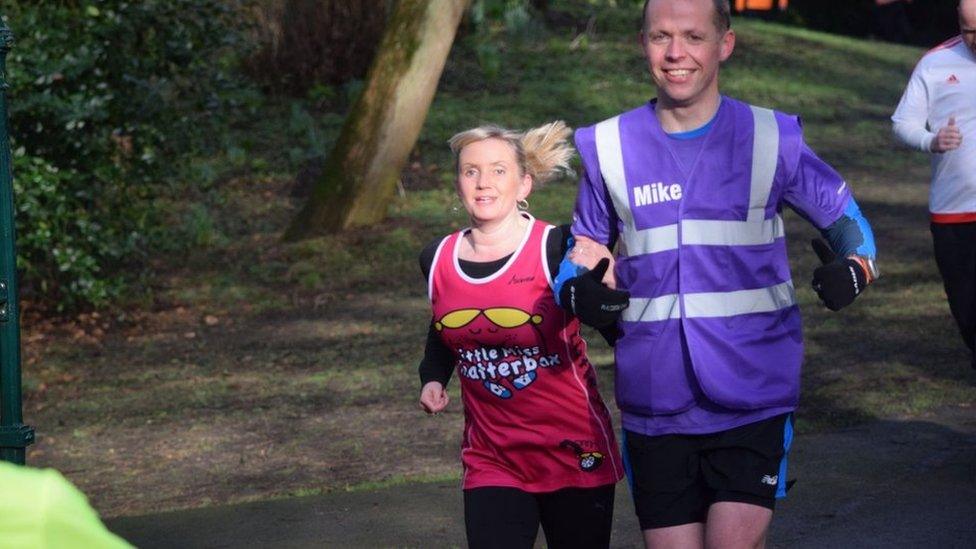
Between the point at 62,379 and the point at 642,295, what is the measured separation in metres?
7.12

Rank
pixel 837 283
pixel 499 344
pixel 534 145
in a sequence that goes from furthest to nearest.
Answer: pixel 534 145
pixel 499 344
pixel 837 283

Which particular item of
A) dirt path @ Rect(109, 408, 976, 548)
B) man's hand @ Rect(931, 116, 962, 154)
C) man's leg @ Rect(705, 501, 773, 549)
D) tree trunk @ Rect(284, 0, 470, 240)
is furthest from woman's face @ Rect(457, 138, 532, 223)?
tree trunk @ Rect(284, 0, 470, 240)

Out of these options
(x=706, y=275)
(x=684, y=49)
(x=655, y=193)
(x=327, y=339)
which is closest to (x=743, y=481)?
(x=706, y=275)

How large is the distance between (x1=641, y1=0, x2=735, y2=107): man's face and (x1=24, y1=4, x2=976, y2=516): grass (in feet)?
4.80

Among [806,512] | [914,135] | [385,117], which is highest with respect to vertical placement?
[914,135]

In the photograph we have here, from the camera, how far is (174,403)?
949cm

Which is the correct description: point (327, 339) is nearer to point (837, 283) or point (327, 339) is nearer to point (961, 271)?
point (961, 271)

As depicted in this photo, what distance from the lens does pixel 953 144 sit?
6406 millimetres

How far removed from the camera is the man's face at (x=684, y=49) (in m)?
4.12

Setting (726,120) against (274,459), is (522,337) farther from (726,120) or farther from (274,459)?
(274,459)

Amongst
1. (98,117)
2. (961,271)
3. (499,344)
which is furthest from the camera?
(98,117)

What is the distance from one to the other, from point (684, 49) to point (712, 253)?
0.52m

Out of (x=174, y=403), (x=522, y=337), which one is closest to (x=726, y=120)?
(x=522, y=337)

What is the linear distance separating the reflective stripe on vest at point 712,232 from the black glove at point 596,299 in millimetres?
131
